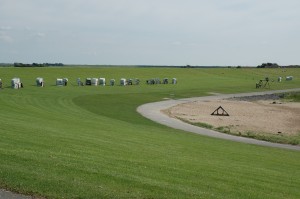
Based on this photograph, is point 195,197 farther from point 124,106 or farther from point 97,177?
point 124,106

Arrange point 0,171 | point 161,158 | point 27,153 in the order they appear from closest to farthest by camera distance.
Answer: point 0,171 → point 27,153 → point 161,158

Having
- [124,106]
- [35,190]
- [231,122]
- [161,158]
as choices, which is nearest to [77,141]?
[161,158]

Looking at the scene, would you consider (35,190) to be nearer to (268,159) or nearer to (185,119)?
(268,159)

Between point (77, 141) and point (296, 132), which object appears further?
point (296, 132)

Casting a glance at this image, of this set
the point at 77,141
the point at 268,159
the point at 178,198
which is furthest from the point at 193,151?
the point at 178,198

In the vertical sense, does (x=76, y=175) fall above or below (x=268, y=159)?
above

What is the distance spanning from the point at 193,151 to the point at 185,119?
72.5 feet

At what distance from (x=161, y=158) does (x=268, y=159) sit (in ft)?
21.0

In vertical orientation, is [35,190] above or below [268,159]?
above

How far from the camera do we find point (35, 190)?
864 centimetres

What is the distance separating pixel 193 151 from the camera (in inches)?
729

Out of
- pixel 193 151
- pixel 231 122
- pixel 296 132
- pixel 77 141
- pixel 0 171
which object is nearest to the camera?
pixel 0 171

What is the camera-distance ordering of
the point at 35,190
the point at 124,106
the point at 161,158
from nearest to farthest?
the point at 35,190, the point at 161,158, the point at 124,106

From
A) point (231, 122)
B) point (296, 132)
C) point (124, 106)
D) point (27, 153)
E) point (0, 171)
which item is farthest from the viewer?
point (124, 106)
